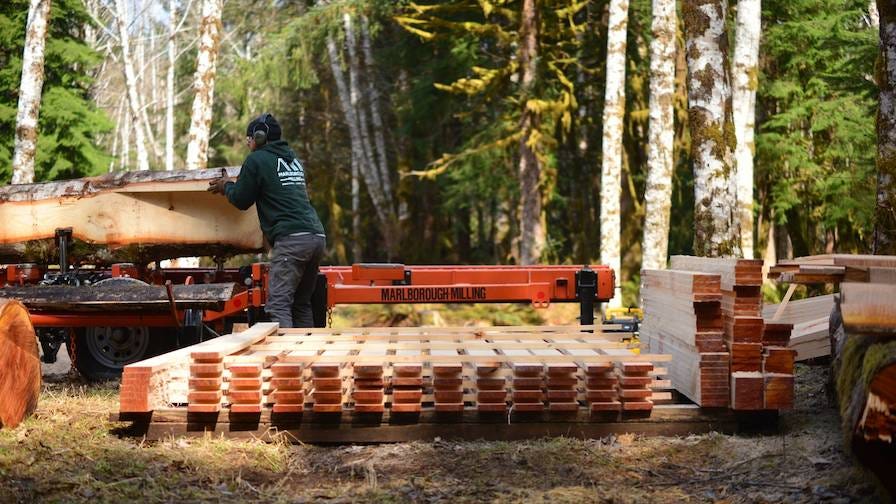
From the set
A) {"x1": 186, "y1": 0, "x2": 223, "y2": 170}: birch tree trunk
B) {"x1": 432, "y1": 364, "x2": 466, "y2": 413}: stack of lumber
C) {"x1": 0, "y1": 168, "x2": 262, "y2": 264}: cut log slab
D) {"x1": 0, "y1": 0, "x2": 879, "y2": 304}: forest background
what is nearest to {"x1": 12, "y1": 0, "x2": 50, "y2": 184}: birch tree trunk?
{"x1": 186, "y1": 0, "x2": 223, "y2": 170}: birch tree trunk

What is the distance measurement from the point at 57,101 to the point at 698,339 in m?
20.6

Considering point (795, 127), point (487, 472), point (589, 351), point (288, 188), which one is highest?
point (795, 127)

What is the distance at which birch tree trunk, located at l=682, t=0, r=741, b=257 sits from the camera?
9.55 meters

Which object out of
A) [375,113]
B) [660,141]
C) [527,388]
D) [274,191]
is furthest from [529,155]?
[527,388]

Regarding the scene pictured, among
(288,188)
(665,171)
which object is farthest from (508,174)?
(288,188)

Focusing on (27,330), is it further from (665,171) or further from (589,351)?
(665,171)

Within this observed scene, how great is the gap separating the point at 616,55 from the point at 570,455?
45.5 feet

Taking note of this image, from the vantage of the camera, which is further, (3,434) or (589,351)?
(589,351)

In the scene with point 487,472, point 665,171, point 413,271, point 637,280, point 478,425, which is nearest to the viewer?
point 487,472

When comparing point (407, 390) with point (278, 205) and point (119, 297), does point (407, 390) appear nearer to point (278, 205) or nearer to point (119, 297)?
point (278, 205)

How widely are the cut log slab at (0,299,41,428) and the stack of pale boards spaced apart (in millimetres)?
4735

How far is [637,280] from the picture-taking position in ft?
74.8

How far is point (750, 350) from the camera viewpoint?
624 centimetres

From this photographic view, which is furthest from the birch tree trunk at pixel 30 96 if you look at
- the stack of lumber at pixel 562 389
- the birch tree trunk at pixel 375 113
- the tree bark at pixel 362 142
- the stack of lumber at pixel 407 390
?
the stack of lumber at pixel 562 389
